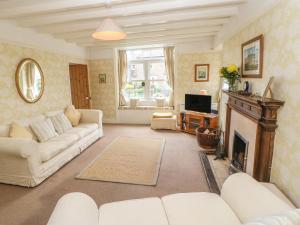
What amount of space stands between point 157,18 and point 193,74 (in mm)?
2641

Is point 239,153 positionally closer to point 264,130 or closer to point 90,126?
point 264,130

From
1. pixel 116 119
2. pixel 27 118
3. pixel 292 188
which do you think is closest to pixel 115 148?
pixel 27 118

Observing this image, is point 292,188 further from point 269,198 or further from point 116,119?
point 116,119

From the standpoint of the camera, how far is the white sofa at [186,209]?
128 cm

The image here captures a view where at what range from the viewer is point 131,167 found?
10.3 ft

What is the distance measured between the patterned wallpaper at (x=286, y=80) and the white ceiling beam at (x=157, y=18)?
0.96 metres

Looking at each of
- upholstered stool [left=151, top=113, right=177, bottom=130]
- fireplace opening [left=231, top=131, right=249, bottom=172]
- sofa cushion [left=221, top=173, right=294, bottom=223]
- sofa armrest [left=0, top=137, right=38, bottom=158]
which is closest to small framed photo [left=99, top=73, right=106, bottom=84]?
upholstered stool [left=151, top=113, right=177, bottom=130]

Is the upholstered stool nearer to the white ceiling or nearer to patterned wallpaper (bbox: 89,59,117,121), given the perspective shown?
patterned wallpaper (bbox: 89,59,117,121)

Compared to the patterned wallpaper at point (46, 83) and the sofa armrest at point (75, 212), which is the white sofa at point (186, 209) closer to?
the sofa armrest at point (75, 212)

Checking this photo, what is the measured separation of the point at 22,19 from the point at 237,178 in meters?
4.01

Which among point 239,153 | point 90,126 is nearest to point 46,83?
point 90,126

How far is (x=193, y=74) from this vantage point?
5.53 metres

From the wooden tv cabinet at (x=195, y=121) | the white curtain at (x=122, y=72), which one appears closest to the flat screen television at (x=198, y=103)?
Result: the wooden tv cabinet at (x=195, y=121)

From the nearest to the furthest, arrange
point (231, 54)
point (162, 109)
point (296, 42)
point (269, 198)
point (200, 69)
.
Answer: point (269, 198)
point (296, 42)
point (231, 54)
point (200, 69)
point (162, 109)
